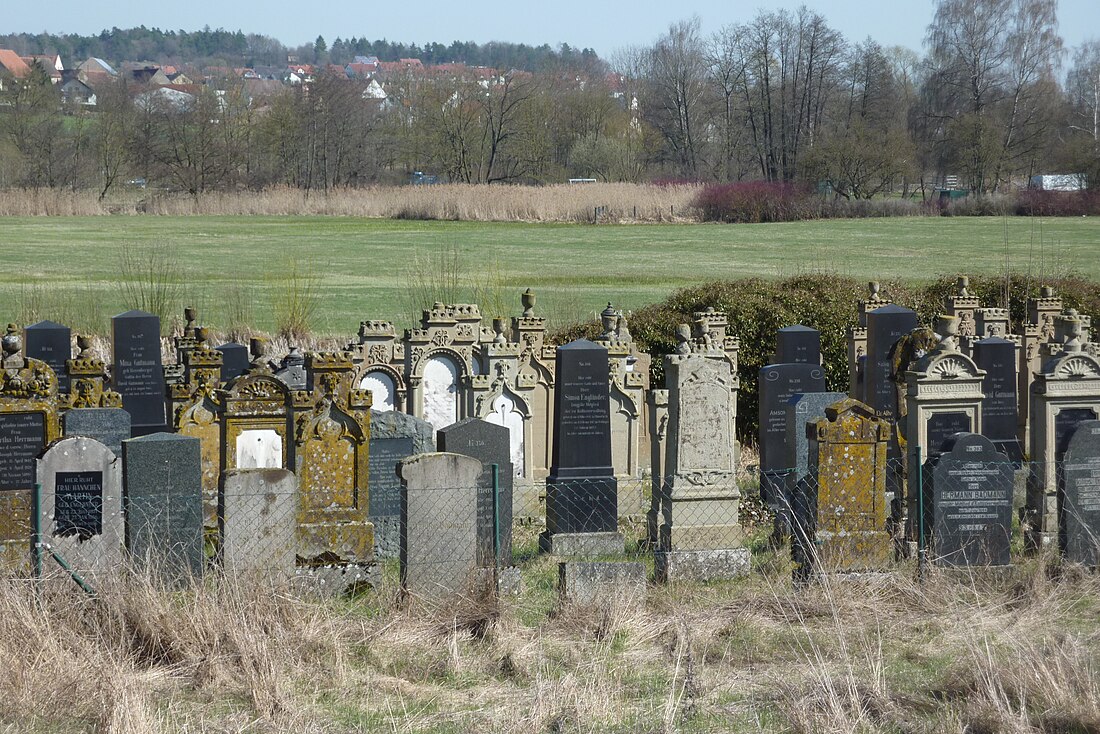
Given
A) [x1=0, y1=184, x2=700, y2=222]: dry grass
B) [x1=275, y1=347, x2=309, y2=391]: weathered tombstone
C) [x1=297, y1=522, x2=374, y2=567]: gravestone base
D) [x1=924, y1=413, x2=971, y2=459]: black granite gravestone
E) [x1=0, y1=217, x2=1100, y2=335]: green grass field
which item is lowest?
[x1=297, y1=522, x2=374, y2=567]: gravestone base

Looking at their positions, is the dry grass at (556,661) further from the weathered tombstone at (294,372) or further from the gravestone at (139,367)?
the gravestone at (139,367)

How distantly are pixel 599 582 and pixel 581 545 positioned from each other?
98.2 inches

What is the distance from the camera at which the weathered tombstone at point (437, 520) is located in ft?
28.1

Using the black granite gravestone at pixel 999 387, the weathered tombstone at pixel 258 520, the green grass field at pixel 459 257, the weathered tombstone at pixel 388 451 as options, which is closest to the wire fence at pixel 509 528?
the weathered tombstone at pixel 258 520

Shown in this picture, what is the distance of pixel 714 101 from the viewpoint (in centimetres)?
8000

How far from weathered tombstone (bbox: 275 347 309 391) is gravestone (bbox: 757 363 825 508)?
14.8 feet

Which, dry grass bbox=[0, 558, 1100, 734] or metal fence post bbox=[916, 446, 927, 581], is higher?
metal fence post bbox=[916, 446, 927, 581]

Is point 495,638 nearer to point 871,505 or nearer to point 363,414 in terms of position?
point 363,414

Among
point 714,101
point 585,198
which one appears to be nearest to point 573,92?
point 714,101

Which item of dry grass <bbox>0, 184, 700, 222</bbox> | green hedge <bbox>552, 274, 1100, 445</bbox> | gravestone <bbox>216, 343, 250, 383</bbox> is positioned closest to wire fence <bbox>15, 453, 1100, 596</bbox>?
gravestone <bbox>216, 343, 250, 383</bbox>

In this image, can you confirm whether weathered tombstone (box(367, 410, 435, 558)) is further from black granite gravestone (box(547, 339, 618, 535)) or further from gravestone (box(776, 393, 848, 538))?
gravestone (box(776, 393, 848, 538))

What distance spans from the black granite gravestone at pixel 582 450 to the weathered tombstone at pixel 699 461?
1.08 m

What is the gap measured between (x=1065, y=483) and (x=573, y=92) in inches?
3074

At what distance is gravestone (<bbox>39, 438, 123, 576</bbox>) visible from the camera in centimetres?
873
